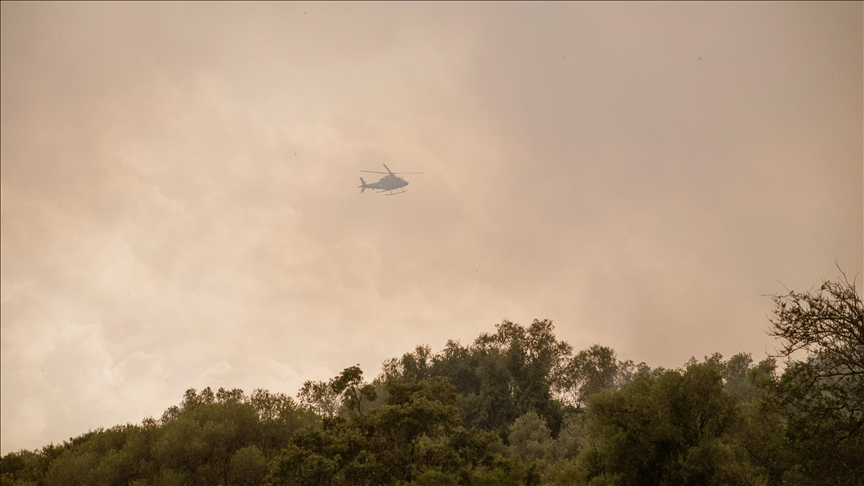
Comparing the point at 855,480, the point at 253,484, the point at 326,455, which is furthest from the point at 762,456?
the point at 253,484

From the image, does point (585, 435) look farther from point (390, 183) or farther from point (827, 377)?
point (390, 183)

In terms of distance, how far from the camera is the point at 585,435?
5156 cm

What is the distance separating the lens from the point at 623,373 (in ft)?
473

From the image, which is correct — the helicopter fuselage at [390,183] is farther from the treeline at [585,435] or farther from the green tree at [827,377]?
the green tree at [827,377]

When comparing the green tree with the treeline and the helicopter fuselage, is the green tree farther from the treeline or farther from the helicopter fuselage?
the helicopter fuselage

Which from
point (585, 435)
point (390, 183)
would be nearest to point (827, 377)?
point (585, 435)

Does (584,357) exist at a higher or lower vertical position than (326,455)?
higher

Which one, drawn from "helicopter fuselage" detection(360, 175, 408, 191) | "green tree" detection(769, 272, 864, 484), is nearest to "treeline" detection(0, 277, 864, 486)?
"green tree" detection(769, 272, 864, 484)

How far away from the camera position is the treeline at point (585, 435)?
95.9 ft

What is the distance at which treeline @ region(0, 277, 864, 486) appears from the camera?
29234mm

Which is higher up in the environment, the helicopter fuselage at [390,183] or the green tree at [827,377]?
the helicopter fuselage at [390,183]

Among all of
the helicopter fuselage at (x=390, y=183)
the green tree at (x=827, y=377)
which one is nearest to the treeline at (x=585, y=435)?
the green tree at (x=827, y=377)

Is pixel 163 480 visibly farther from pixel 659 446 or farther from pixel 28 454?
pixel 28 454

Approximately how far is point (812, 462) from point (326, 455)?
94.7ft
